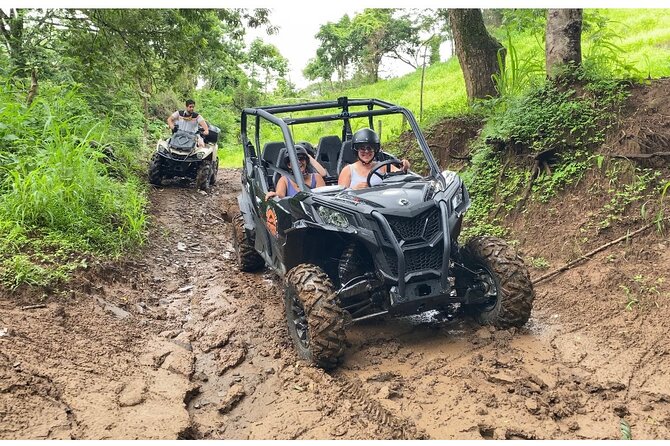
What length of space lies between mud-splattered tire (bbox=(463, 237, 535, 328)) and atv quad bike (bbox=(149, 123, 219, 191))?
278 inches

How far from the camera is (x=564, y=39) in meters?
6.82

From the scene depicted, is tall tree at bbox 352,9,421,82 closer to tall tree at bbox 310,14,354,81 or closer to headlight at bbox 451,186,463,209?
tall tree at bbox 310,14,354,81

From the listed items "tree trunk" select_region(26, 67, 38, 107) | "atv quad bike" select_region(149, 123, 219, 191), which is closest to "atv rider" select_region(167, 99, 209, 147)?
"atv quad bike" select_region(149, 123, 219, 191)

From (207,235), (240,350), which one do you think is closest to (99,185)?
(207,235)

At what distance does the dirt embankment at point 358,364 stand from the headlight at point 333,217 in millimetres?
950

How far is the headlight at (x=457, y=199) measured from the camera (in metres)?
4.26

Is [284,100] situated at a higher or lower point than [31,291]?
higher

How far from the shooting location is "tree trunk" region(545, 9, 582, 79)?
22.3 feet

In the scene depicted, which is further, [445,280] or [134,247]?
[134,247]

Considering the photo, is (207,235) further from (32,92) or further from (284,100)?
(284,100)

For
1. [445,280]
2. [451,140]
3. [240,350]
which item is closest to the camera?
[445,280]

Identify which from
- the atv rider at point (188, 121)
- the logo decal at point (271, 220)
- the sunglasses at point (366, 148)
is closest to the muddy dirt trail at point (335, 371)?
the logo decal at point (271, 220)

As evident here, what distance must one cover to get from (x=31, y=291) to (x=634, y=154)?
5.37 metres

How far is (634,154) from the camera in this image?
5.43 metres
